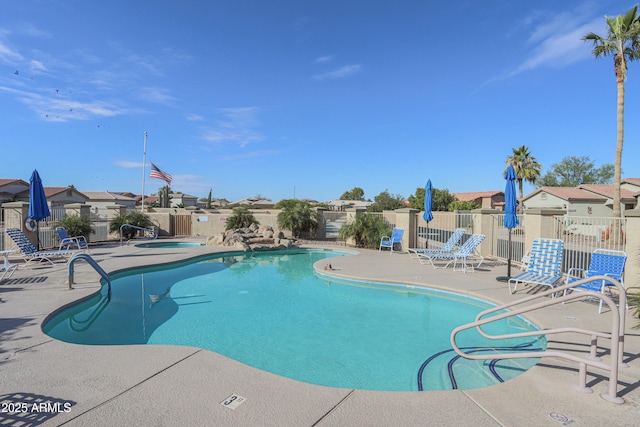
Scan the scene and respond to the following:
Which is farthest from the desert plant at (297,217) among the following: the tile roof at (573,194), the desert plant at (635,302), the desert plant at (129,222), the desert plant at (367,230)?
the tile roof at (573,194)

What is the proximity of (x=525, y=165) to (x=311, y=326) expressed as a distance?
3811cm

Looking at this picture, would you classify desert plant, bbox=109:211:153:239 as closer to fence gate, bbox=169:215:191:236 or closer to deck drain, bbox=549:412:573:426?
fence gate, bbox=169:215:191:236

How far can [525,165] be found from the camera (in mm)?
35969

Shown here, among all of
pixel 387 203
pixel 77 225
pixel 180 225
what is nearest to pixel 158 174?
pixel 180 225

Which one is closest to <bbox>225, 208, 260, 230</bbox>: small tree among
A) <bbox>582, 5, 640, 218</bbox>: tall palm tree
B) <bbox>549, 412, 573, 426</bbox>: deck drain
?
<bbox>549, 412, 573, 426</bbox>: deck drain

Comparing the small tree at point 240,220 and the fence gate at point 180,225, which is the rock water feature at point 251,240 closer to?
the small tree at point 240,220

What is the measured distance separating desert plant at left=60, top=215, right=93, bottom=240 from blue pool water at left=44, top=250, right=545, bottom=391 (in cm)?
686

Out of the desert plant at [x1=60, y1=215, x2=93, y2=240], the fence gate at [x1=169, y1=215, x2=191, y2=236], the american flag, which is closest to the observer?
the desert plant at [x1=60, y1=215, x2=93, y2=240]

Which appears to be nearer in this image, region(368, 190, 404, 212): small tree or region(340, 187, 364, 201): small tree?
region(368, 190, 404, 212): small tree

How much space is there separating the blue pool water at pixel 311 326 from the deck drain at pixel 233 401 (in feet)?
4.55

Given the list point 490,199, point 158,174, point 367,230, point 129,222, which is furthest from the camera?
point 490,199

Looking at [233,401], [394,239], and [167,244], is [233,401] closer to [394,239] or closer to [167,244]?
[394,239]

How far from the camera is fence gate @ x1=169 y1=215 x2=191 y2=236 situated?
20219 mm

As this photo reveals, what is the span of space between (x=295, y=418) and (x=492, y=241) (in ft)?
37.6
